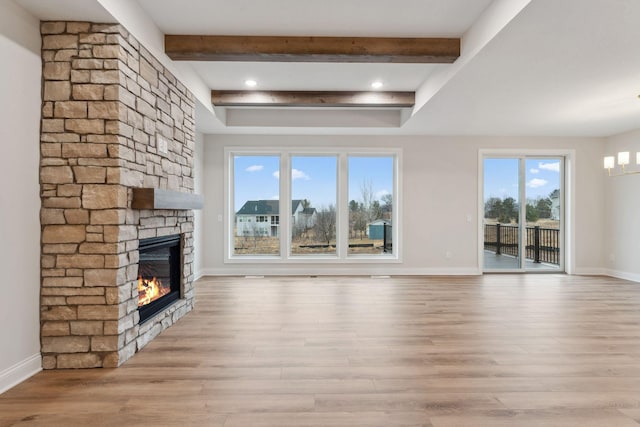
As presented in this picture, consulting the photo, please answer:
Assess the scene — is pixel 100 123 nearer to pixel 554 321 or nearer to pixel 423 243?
pixel 554 321

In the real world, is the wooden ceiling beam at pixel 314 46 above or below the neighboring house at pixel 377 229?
above

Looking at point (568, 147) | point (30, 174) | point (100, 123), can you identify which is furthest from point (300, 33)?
point (568, 147)

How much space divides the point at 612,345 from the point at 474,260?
3383 millimetres

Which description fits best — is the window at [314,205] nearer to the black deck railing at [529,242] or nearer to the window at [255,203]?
the window at [255,203]

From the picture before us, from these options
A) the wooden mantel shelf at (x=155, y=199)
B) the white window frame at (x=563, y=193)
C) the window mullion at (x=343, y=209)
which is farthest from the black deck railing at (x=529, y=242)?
the wooden mantel shelf at (x=155, y=199)

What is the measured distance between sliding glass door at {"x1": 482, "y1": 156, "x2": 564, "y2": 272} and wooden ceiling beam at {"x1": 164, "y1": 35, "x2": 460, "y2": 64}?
3.82 meters

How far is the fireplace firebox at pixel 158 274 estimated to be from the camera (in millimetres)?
3135

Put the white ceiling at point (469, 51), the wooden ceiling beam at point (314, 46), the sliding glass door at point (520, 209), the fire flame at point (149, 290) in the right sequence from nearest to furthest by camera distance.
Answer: the white ceiling at point (469, 51) < the fire flame at point (149, 290) < the wooden ceiling beam at point (314, 46) < the sliding glass door at point (520, 209)

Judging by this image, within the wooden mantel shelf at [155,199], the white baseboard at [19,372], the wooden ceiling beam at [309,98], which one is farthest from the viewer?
the wooden ceiling beam at [309,98]

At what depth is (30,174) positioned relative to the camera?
248 centimetres

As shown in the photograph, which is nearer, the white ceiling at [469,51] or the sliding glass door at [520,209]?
the white ceiling at [469,51]

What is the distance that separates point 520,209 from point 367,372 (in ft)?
17.8

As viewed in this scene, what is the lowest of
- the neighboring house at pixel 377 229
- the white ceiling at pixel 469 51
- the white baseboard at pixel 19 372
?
the white baseboard at pixel 19 372

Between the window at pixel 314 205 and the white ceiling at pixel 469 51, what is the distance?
1433 millimetres
